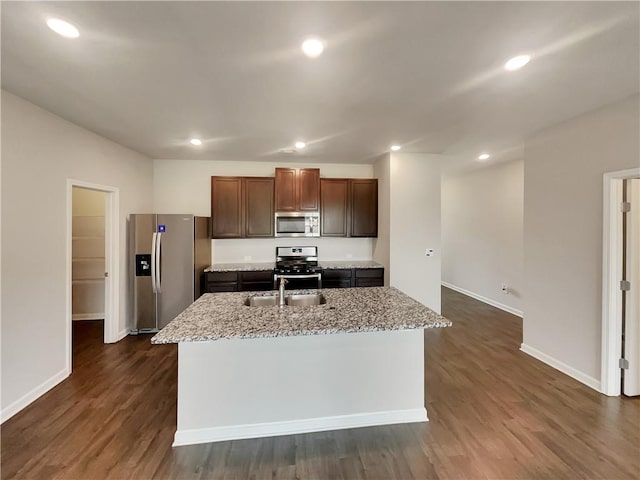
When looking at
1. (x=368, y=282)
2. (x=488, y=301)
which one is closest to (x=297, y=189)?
(x=368, y=282)

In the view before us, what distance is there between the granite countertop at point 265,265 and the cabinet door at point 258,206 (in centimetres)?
50

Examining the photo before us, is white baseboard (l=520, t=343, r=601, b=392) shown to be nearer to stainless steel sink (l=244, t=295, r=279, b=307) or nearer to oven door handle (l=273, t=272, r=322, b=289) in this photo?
oven door handle (l=273, t=272, r=322, b=289)

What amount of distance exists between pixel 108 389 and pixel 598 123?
527 centimetres

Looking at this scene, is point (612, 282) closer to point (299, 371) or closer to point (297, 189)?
point (299, 371)

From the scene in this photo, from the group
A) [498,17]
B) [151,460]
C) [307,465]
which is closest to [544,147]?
[498,17]

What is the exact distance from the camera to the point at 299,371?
2193mm

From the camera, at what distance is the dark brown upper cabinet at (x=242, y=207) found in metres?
4.68

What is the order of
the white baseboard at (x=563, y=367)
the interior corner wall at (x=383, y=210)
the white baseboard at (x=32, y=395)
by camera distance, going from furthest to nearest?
the interior corner wall at (x=383, y=210), the white baseboard at (x=563, y=367), the white baseboard at (x=32, y=395)

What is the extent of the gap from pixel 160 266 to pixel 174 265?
→ 0.60ft

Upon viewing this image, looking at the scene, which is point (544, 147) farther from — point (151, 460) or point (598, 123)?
point (151, 460)

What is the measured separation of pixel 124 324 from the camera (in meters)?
4.16

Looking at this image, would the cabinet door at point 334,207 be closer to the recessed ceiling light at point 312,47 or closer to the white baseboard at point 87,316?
the recessed ceiling light at point 312,47

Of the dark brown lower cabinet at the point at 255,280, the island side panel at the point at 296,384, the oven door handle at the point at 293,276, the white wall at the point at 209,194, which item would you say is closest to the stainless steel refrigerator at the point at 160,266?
the dark brown lower cabinet at the point at 255,280

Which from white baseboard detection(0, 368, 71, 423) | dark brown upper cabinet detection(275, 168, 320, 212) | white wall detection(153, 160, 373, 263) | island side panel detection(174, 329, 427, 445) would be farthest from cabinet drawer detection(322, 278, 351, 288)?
white baseboard detection(0, 368, 71, 423)
